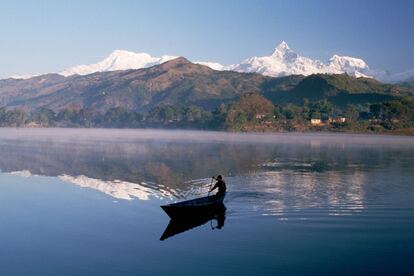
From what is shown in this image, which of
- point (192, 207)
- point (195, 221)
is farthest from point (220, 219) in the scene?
point (192, 207)

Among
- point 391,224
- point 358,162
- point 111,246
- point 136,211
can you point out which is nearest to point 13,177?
point 136,211

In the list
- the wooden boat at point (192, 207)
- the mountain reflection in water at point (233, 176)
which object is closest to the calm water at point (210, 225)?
the mountain reflection in water at point (233, 176)

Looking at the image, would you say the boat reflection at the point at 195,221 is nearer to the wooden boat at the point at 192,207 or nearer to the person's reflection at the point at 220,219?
the person's reflection at the point at 220,219

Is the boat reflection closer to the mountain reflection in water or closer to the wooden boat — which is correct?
the wooden boat

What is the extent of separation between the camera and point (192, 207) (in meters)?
30.6

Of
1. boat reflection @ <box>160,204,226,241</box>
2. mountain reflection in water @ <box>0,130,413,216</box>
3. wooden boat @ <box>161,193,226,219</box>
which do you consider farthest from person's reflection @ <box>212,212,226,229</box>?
mountain reflection in water @ <box>0,130,413,216</box>

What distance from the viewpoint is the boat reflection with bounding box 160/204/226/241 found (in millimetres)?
28377

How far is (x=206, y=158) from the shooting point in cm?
7619

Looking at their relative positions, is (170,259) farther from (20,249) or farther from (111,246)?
(20,249)

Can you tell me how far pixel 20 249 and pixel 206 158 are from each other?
52358mm

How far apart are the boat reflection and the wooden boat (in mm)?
240

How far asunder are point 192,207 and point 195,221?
3.91 ft

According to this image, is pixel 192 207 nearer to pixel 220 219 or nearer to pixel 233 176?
pixel 220 219

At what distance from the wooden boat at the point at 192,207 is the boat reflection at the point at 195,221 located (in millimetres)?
240
